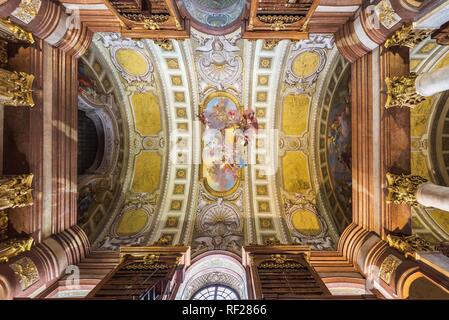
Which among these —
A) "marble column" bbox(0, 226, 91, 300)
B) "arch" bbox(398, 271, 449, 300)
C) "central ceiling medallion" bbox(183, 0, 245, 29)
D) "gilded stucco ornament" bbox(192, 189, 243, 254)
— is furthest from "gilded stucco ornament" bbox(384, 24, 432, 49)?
"marble column" bbox(0, 226, 91, 300)

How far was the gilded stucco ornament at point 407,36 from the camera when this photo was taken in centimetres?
824

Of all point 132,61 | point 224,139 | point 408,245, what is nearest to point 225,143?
point 224,139

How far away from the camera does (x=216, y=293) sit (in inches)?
539

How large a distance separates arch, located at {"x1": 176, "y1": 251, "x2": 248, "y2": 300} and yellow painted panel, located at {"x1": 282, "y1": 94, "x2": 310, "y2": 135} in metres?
7.45

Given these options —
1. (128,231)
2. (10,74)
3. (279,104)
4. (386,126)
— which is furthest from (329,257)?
(10,74)

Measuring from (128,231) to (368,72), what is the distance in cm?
1276

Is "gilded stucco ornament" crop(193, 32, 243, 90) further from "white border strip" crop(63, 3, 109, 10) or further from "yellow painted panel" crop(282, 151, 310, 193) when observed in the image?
"yellow painted panel" crop(282, 151, 310, 193)

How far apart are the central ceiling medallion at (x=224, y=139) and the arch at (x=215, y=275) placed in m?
3.99

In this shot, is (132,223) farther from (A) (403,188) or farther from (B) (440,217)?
(B) (440,217)

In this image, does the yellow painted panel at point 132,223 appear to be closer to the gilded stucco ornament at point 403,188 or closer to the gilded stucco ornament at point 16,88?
the gilded stucco ornament at point 16,88

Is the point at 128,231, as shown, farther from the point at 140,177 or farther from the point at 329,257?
the point at 329,257

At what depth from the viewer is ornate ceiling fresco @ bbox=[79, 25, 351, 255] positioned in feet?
45.6

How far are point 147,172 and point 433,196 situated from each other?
12.8m

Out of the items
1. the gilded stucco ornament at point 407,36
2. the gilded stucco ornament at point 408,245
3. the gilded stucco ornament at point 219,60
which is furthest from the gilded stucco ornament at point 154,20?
the gilded stucco ornament at point 408,245
